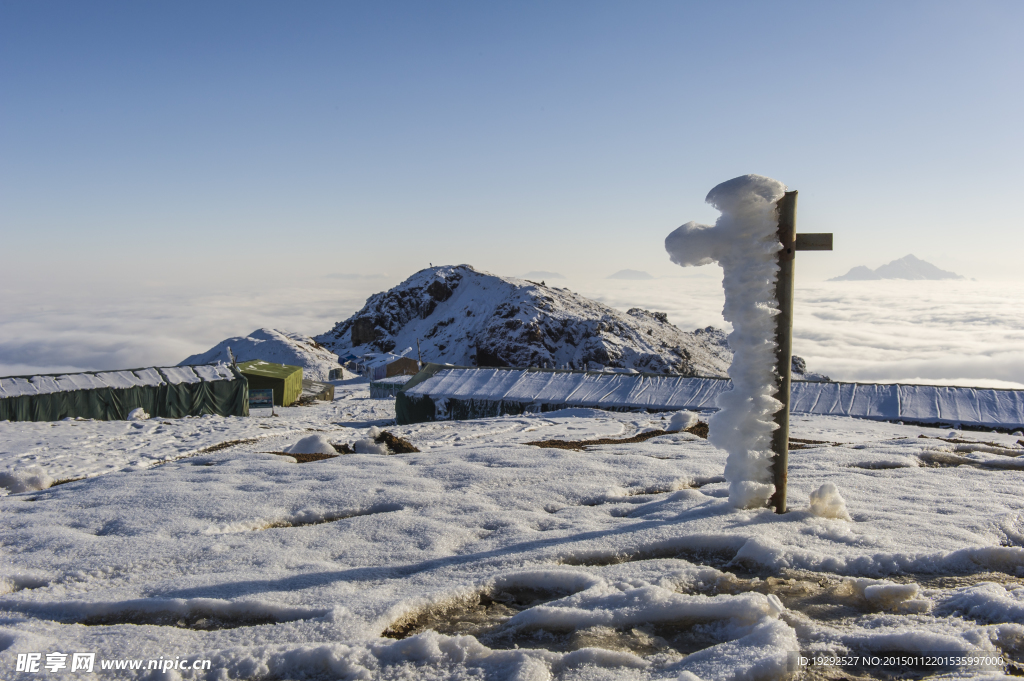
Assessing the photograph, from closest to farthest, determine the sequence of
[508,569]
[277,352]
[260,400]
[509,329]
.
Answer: [508,569] → [260,400] → [277,352] → [509,329]

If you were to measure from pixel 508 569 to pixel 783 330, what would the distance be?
3353mm

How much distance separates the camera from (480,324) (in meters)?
91.8

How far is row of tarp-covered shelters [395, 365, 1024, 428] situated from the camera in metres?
24.4

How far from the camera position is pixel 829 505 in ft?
19.0

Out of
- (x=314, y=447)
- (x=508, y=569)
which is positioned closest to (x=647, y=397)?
(x=314, y=447)

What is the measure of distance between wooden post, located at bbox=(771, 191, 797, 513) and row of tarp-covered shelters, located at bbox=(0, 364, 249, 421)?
111 ft

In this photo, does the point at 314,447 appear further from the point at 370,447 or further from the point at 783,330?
the point at 783,330

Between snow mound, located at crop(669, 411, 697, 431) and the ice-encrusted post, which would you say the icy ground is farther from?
snow mound, located at crop(669, 411, 697, 431)

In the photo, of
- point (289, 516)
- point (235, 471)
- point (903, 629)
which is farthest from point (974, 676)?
point (235, 471)

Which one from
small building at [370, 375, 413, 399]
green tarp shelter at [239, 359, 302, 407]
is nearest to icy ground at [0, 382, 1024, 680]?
green tarp shelter at [239, 359, 302, 407]

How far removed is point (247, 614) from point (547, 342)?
82.2 m

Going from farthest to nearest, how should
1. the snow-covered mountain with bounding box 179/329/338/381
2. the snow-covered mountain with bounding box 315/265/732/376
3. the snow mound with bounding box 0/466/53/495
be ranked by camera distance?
the snow-covered mountain with bounding box 315/265/732/376
the snow-covered mountain with bounding box 179/329/338/381
the snow mound with bounding box 0/466/53/495

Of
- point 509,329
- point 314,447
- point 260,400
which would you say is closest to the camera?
point 314,447

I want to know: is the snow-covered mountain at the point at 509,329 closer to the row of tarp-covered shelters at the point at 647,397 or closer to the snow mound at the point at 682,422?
the row of tarp-covered shelters at the point at 647,397
